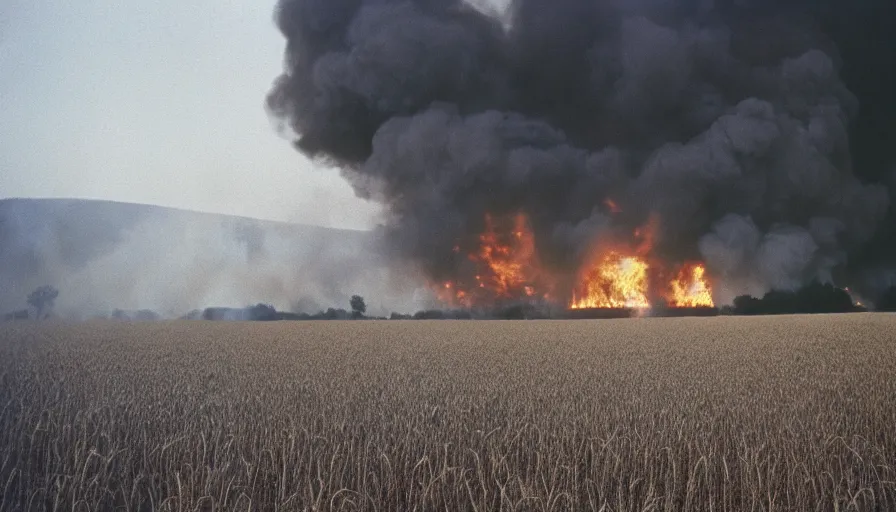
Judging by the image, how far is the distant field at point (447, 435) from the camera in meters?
5.82

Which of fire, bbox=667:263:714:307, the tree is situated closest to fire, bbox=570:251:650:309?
fire, bbox=667:263:714:307

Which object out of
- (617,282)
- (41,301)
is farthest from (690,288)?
(41,301)

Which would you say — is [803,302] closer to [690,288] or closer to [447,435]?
[690,288]

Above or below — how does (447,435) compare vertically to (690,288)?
below

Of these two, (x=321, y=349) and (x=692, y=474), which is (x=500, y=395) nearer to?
(x=692, y=474)

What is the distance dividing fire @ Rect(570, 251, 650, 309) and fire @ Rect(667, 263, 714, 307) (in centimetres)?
213

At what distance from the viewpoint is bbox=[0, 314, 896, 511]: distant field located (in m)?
5.82

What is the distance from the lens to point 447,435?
25.3ft

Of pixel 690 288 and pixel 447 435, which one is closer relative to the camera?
pixel 447 435

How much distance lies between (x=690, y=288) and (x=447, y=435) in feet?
167

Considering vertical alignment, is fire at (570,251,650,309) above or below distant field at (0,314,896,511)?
above

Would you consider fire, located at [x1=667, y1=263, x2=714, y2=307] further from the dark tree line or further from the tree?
the tree

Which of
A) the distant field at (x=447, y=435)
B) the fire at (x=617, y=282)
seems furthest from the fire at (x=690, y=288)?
the distant field at (x=447, y=435)

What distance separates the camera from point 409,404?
9.77 meters
